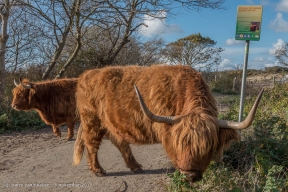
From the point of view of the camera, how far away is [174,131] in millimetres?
3254

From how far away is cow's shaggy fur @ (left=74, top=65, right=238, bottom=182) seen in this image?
316 centimetres

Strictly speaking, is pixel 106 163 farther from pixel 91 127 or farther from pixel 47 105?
pixel 47 105

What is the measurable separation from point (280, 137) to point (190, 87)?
213 cm

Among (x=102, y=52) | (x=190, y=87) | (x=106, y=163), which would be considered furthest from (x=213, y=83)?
(x=190, y=87)

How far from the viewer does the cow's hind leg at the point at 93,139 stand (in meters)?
4.99

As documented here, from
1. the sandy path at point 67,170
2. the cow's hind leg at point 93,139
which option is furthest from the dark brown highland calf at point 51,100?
the cow's hind leg at point 93,139

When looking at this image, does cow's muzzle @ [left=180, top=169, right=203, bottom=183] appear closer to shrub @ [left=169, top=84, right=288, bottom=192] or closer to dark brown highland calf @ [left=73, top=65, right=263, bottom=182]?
dark brown highland calf @ [left=73, top=65, right=263, bottom=182]

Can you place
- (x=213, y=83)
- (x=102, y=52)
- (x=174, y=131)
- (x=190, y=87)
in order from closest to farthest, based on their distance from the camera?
(x=174, y=131) < (x=190, y=87) < (x=102, y=52) < (x=213, y=83)

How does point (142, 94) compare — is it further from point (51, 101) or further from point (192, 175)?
point (51, 101)

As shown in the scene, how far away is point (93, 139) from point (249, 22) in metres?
3.54


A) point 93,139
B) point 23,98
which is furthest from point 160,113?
point 23,98

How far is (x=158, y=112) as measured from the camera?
12.4 feet

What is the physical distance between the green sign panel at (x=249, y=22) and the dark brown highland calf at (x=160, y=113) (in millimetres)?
1831

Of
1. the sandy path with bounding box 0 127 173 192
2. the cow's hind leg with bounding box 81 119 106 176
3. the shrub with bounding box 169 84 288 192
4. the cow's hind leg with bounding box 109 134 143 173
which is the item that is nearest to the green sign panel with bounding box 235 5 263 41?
the shrub with bounding box 169 84 288 192
